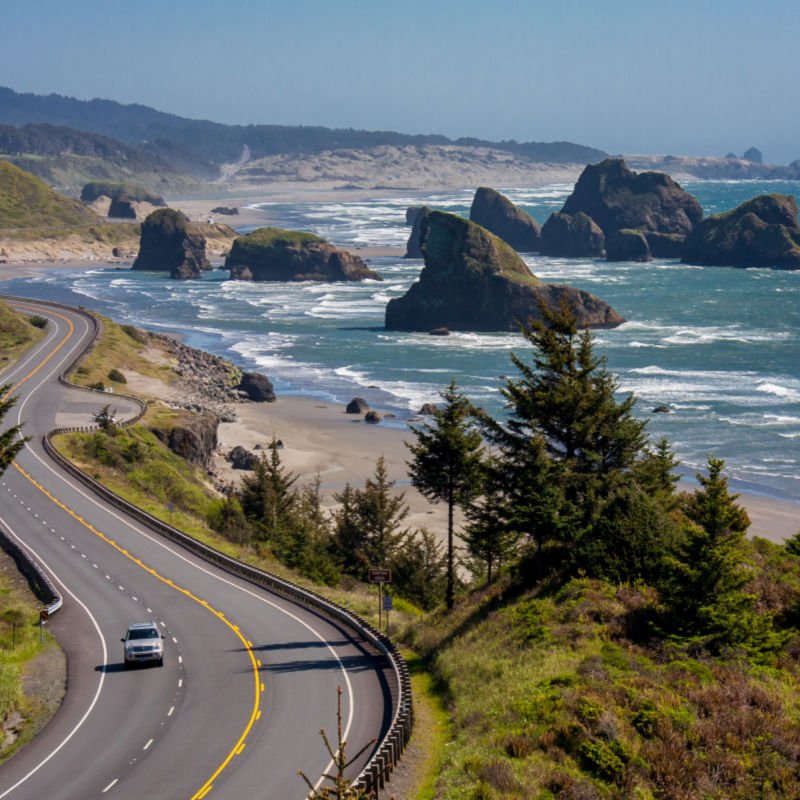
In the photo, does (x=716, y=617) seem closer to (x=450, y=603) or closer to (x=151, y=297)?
(x=450, y=603)

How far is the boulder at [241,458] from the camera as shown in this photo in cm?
7438

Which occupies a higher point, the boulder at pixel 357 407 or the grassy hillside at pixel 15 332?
the grassy hillside at pixel 15 332

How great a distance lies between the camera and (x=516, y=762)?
22969mm

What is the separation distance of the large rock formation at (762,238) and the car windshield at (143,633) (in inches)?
6827

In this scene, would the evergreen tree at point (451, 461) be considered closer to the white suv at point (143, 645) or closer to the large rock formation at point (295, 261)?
the white suv at point (143, 645)

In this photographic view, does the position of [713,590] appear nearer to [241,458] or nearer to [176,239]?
[241,458]

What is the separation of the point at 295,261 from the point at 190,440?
114195mm

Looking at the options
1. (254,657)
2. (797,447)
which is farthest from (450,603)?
(797,447)

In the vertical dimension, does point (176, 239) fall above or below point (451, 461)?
below

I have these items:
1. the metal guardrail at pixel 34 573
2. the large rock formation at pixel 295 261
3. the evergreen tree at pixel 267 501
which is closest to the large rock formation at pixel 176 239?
the large rock formation at pixel 295 261

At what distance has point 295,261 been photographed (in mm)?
183500

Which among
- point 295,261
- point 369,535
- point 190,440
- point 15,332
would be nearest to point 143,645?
point 369,535

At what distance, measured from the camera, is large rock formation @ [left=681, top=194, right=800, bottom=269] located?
192 meters

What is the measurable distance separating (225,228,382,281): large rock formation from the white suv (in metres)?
151
